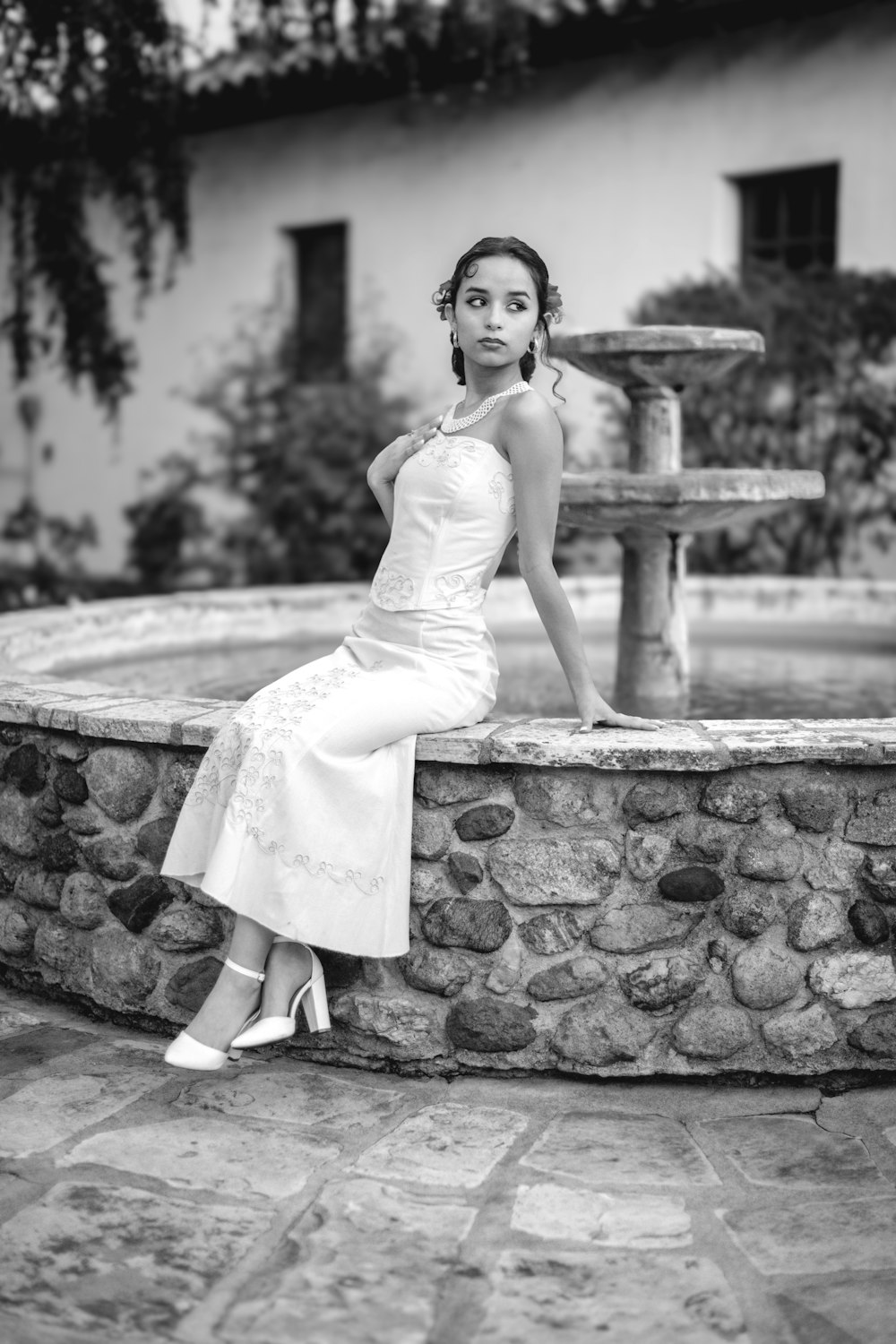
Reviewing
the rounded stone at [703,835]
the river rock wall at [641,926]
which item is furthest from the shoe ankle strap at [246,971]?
the rounded stone at [703,835]

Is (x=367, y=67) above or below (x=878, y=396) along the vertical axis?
above

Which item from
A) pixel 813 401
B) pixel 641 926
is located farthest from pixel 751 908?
pixel 813 401

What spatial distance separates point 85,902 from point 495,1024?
868 millimetres

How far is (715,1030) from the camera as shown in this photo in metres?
2.66

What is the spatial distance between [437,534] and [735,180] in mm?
6359

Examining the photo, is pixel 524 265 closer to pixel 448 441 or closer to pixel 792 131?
pixel 448 441

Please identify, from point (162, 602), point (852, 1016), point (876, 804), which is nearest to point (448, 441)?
point (876, 804)

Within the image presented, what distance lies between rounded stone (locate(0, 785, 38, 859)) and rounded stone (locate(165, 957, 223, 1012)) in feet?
1.44

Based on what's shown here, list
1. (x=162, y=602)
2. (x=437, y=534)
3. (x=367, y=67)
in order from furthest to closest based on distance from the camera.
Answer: (x=367, y=67) < (x=162, y=602) < (x=437, y=534)

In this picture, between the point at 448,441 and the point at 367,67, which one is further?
the point at 367,67

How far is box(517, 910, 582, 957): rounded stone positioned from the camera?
2664 mm

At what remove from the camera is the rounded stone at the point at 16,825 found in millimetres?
3074

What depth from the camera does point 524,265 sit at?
2820 millimetres

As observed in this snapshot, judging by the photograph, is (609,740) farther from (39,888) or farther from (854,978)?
(39,888)
